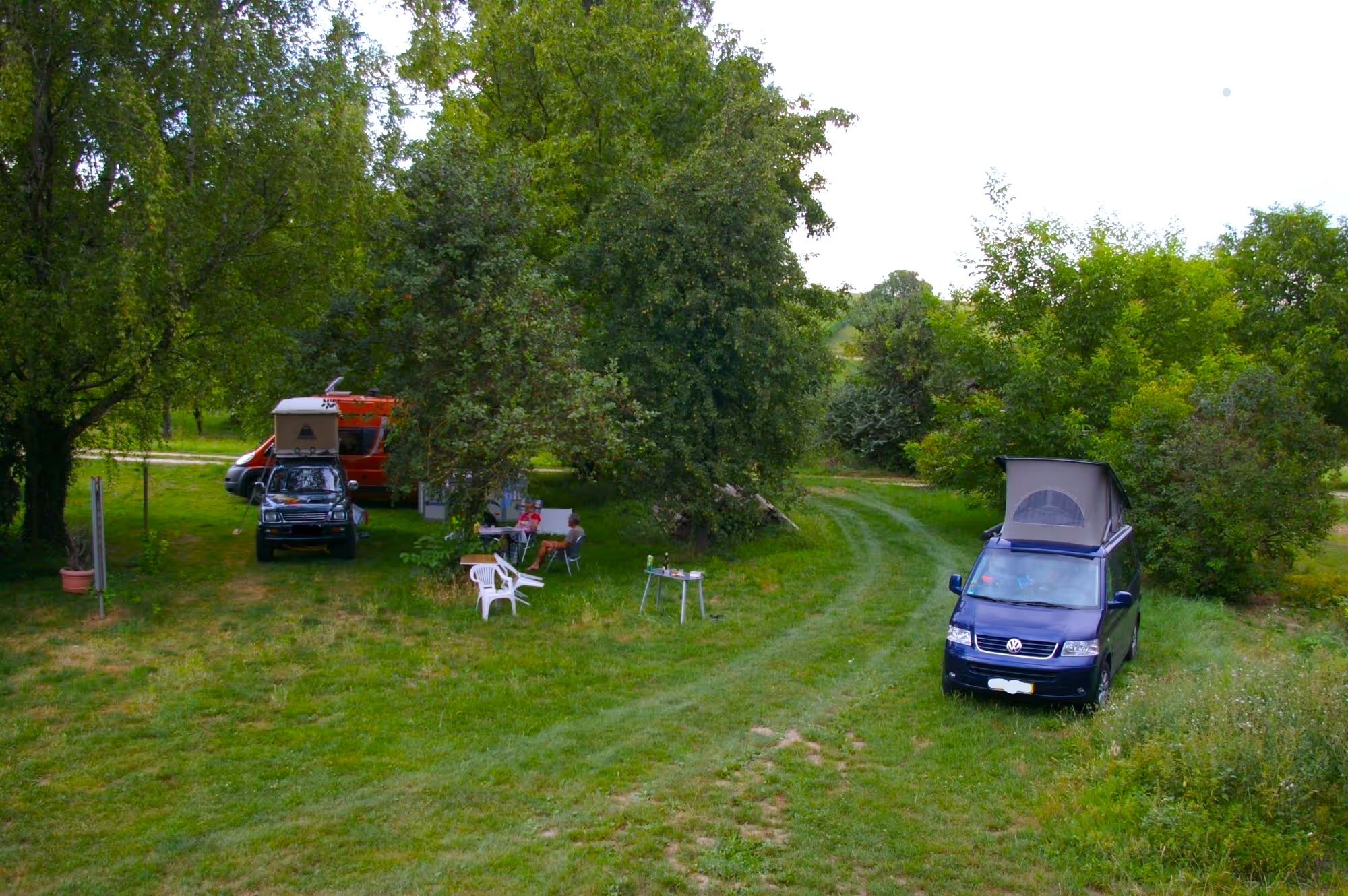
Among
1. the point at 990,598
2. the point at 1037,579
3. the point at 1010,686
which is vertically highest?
the point at 1037,579

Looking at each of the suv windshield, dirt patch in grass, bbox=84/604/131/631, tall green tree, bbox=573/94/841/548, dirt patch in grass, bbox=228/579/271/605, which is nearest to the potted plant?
dirt patch in grass, bbox=84/604/131/631

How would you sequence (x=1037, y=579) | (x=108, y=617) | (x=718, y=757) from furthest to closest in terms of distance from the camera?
(x=108, y=617) < (x=1037, y=579) < (x=718, y=757)

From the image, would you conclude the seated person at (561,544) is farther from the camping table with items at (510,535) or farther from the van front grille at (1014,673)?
the van front grille at (1014,673)

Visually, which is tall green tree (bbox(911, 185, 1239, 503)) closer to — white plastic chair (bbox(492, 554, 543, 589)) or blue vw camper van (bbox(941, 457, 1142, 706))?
blue vw camper van (bbox(941, 457, 1142, 706))

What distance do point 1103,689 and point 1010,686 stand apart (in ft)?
3.51

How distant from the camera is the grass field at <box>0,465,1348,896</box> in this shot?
6.21m

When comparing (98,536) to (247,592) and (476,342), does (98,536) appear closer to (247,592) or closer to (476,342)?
(247,592)

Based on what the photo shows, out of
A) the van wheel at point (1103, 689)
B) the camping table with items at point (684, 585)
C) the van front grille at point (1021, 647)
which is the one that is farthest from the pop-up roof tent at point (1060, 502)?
the camping table with items at point (684, 585)

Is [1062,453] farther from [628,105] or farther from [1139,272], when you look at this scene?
[628,105]

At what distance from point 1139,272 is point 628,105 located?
11.9 metres

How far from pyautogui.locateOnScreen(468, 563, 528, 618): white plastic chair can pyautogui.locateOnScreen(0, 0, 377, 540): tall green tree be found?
493 cm

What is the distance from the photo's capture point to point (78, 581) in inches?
550

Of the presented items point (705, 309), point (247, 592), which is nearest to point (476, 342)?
point (705, 309)

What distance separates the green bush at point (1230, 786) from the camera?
20.2 feet
